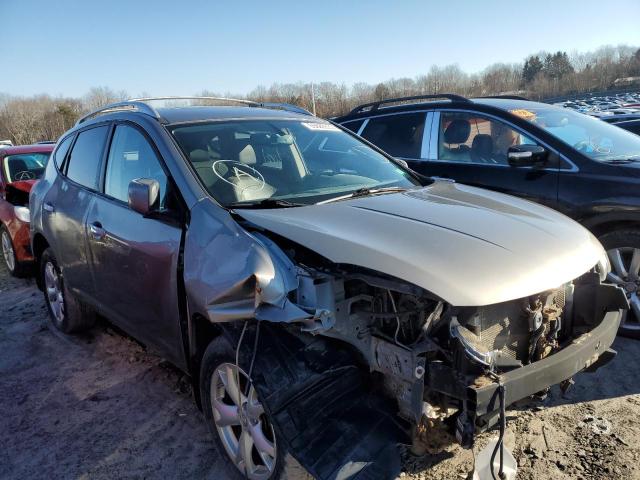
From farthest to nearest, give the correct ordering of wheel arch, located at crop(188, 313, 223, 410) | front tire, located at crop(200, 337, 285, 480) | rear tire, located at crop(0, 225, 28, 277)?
rear tire, located at crop(0, 225, 28, 277) → wheel arch, located at crop(188, 313, 223, 410) → front tire, located at crop(200, 337, 285, 480)

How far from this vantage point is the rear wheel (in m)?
3.87

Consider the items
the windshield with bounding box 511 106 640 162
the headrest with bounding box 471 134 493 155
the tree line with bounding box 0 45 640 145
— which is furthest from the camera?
the tree line with bounding box 0 45 640 145

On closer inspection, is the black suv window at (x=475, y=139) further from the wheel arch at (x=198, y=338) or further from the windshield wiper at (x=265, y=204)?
the wheel arch at (x=198, y=338)

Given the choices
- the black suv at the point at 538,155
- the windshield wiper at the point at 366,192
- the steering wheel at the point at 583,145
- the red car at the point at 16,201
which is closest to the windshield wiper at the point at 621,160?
the black suv at the point at 538,155

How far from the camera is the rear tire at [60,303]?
437 centimetres

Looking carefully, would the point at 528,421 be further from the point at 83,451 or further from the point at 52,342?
the point at 52,342

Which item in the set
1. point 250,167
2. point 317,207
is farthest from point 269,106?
point 317,207

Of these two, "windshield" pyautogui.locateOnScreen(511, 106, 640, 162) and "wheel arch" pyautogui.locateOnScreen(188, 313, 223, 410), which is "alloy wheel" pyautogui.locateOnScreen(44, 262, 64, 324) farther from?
"windshield" pyautogui.locateOnScreen(511, 106, 640, 162)

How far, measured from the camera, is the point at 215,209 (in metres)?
2.56

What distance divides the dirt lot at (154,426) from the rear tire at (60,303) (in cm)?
34

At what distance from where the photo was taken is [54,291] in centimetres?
468

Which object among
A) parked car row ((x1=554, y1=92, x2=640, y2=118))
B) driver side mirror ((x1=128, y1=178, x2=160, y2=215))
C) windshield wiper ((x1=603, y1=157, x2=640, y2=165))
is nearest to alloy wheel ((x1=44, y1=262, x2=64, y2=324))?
driver side mirror ((x1=128, y1=178, x2=160, y2=215))

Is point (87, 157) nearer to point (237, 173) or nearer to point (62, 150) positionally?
point (62, 150)

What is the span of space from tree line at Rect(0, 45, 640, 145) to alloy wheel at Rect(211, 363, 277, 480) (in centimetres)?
3696
